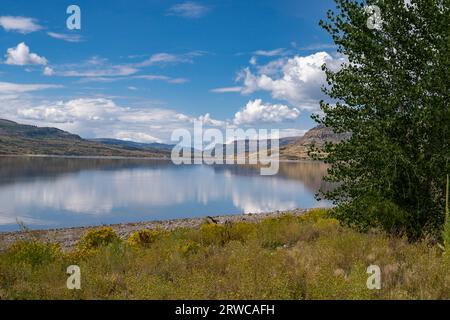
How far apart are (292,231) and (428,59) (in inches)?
324

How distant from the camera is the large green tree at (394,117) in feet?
41.0

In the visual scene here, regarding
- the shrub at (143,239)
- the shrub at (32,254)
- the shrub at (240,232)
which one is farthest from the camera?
the shrub at (143,239)

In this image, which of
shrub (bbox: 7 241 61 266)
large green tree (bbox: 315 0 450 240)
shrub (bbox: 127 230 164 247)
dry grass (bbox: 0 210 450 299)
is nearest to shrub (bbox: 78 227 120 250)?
shrub (bbox: 127 230 164 247)

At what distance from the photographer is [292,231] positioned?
1691 cm

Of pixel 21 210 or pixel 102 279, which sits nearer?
pixel 102 279

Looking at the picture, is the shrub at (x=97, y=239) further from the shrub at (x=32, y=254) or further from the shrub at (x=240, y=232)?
the shrub at (x=32, y=254)

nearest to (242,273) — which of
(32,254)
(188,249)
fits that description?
(188,249)

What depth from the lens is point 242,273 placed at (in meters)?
8.83

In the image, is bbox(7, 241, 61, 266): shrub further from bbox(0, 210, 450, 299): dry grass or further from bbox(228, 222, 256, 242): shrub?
bbox(228, 222, 256, 242): shrub

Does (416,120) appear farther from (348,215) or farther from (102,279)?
(102,279)

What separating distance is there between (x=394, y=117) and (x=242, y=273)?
738 cm

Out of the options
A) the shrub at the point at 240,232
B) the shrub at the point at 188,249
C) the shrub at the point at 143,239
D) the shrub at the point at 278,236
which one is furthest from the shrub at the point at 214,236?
the shrub at the point at 188,249

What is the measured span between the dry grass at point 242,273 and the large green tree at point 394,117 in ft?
4.40
